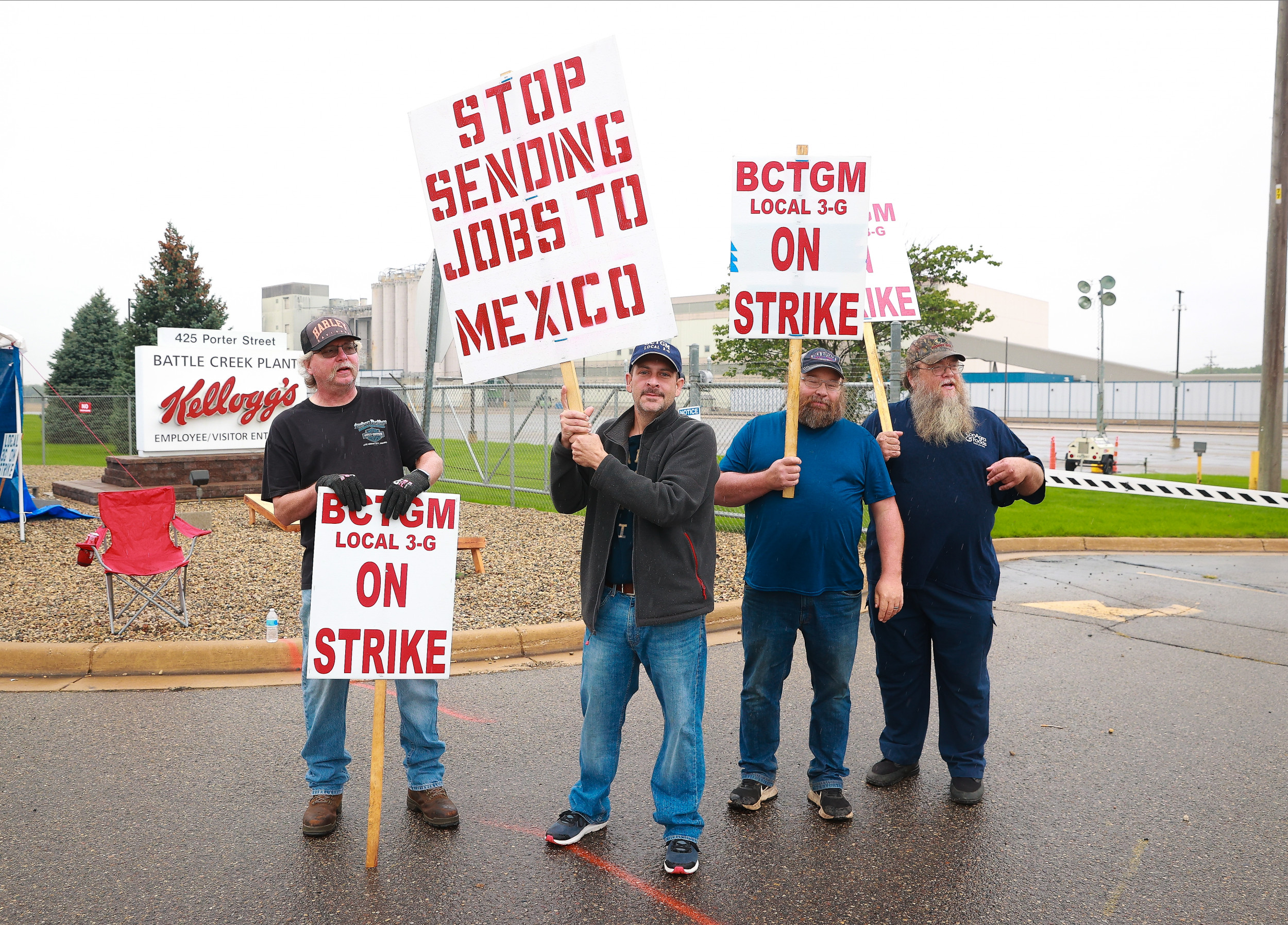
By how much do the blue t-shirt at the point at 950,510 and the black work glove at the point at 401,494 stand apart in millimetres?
2079

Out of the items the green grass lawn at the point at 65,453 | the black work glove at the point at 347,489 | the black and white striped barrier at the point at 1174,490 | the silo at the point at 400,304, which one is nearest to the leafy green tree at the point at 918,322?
the black and white striped barrier at the point at 1174,490

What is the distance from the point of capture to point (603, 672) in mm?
3764

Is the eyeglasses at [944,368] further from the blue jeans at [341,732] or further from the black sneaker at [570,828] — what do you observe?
the blue jeans at [341,732]

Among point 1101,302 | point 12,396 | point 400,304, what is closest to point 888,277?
point 12,396

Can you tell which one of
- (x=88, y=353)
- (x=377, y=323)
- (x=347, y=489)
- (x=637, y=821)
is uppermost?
(x=377, y=323)

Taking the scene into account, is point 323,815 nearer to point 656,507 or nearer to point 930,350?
point 656,507

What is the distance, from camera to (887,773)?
4566 mm

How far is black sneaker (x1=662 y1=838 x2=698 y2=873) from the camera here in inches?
141

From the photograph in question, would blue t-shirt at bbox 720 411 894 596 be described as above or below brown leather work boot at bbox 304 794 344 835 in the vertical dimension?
above

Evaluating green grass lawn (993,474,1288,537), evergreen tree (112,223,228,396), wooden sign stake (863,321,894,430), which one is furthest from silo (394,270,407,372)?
wooden sign stake (863,321,894,430)

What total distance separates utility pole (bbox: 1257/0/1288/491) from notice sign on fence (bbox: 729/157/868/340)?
14478 millimetres

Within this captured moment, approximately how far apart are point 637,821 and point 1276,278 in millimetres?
16455

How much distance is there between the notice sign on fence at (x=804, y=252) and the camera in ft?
14.3

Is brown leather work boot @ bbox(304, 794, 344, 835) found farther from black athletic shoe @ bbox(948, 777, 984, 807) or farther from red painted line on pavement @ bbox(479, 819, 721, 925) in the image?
black athletic shoe @ bbox(948, 777, 984, 807)
